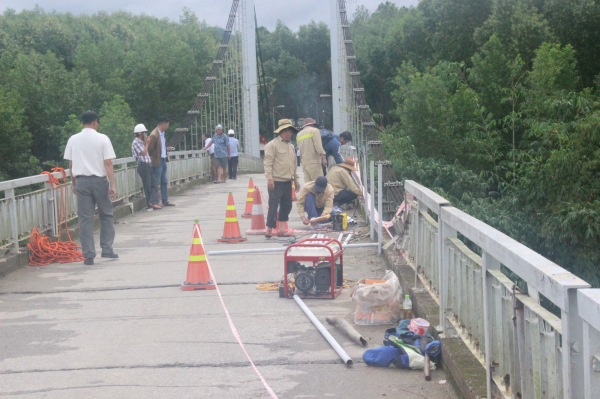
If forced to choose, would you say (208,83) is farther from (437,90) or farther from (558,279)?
(558,279)

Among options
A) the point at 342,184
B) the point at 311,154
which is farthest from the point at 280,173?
the point at 342,184

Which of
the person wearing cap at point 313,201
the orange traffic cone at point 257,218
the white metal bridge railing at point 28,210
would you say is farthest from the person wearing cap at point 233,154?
the white metal bridge railing at point 28,210

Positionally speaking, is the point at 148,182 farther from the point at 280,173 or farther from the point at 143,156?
the point at 280,173

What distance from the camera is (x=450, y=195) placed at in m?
17.6

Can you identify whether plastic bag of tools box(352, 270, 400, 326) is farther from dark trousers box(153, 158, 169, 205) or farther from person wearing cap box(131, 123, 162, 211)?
dark trousers box(153, 158, 169, 205)

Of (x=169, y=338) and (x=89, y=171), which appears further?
(x=89, y=171)

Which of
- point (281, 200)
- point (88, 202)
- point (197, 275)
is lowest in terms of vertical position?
point (197, 275)

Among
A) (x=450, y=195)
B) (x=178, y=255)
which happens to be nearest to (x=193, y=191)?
(x=450, y=195)

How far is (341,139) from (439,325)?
380 inches

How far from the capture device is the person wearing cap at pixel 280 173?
10414 mm

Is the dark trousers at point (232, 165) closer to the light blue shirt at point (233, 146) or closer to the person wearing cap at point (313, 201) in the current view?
the light blue shirt at point (233, 146)

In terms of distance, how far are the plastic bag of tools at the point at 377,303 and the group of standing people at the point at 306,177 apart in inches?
187

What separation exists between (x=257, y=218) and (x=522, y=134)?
49.0 ft

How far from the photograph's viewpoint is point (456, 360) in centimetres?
407
